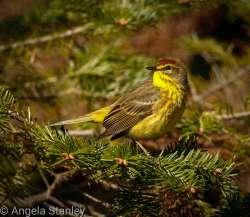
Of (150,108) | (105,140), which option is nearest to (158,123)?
(150,108)

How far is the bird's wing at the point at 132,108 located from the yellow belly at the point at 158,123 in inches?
2.1

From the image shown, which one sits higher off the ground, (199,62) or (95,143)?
(95,143)

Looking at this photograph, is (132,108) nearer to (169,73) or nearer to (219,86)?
(169,73)

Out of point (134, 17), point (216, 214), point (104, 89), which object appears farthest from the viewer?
point (104, 89)

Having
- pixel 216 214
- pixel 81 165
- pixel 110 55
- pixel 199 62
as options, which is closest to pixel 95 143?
pixel 81 165

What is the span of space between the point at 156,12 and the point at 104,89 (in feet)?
2.26

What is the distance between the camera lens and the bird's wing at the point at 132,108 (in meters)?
3.51

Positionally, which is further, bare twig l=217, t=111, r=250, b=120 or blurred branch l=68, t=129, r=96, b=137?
blurred branch l=68, t=129, r=96, b=137

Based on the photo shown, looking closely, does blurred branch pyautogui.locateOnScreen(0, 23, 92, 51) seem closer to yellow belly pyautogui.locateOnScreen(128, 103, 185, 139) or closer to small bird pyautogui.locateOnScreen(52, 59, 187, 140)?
small bird pyautogui.locateOnScreen(52, 59, 187, 140)

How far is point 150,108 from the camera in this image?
3.58 metres

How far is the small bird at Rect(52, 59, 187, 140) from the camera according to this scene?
3391 mm

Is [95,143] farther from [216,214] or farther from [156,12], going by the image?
[156,12]

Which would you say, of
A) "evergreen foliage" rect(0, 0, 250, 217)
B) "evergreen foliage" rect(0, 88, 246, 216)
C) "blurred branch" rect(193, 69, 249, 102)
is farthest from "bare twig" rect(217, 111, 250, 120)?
"evergreen foliage" rect(0, 88, 246, 216)

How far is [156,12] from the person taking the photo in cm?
345
